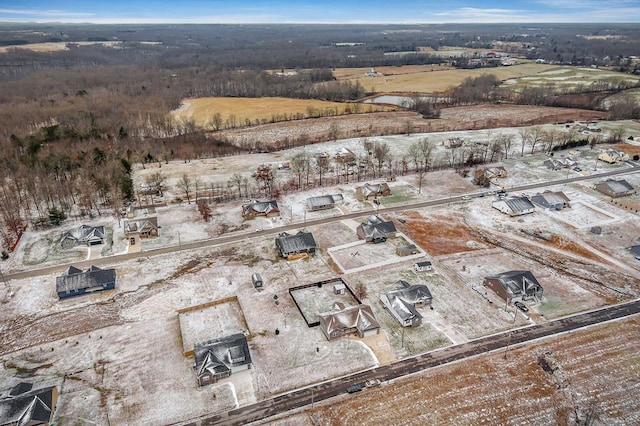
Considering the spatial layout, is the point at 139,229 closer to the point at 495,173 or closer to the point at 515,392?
the point at 515,392

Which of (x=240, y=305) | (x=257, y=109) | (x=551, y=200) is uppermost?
(x=257, y=109)

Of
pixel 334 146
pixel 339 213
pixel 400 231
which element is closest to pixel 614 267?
pixel 400 231

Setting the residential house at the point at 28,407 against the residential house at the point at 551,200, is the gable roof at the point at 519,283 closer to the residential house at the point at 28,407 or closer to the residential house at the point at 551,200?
the residential house at the point at 551,200

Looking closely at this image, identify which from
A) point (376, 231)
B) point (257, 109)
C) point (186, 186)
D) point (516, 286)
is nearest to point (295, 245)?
point (376, 231)

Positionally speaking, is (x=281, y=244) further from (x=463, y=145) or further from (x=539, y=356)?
(x=463, y=145)

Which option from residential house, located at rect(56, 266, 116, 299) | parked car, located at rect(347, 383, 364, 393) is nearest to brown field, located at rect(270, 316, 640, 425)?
parked car, located at rect(347, 383, 364, 393)

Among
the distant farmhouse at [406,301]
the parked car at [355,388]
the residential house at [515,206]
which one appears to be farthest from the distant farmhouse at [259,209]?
the residential house at [515,206]
